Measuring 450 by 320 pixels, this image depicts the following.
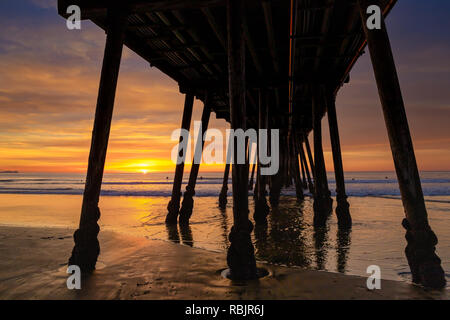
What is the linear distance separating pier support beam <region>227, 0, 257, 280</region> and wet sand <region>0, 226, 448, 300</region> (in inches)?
8.3

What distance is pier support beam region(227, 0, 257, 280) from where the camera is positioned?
135 inches

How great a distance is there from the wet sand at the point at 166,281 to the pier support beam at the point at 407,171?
23 centimetres

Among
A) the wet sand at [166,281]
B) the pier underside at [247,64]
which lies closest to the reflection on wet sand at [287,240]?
the pier underside at [247,64]

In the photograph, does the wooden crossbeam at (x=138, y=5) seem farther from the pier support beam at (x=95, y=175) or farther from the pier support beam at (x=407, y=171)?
the pier support beam at (x=407, y=171)

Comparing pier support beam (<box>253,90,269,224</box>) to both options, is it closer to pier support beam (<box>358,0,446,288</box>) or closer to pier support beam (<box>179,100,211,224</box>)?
pier support beam (<box>179,100,211,224</box>)

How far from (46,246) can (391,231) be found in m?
7.74

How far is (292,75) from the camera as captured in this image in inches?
278

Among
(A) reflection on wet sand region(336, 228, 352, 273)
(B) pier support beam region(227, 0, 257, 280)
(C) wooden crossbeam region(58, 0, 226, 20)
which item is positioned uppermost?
(C) wooden crossbeam region(58, 0, 226, 20)

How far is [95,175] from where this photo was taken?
3746mm

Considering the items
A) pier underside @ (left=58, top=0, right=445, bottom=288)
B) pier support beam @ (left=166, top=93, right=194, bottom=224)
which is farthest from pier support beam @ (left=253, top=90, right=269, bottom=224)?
pier support beam @ (left=166, top=93, right=194, bottom=224)

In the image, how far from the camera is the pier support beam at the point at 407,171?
2984 mm

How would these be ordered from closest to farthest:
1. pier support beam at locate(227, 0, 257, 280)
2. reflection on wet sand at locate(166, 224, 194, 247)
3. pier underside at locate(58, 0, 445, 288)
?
pier underside at locate(58, 0, 445, 288), pier support beam at locate(227, 0, 257, 280), reflection on wet sand at locate(166, 224, 194, 247)

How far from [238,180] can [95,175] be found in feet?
6.09
